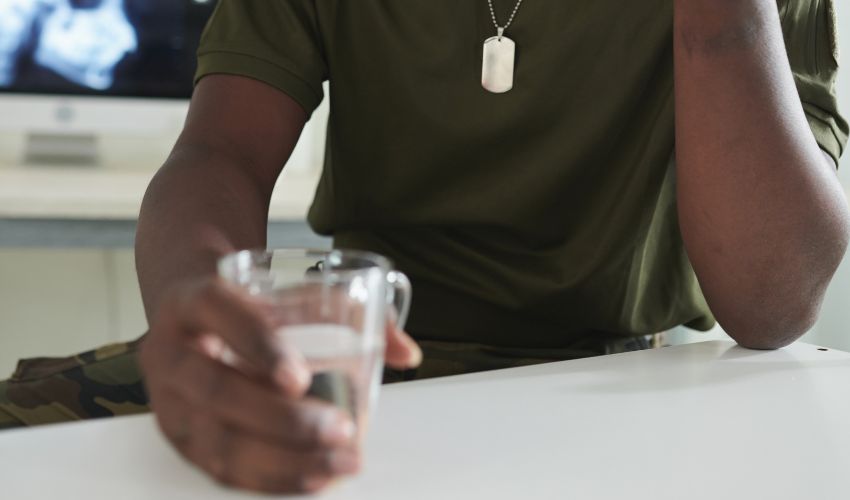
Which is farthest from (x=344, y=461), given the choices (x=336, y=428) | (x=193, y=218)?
(x=193, y=218)

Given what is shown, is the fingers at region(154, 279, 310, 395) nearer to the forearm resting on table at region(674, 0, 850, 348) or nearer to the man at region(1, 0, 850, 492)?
the man at region(1, 0, 850, 492)

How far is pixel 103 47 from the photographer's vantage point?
7.67 ft

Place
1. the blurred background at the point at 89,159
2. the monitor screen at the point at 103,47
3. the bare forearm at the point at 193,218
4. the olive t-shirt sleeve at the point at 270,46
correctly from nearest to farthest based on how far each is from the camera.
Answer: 1. the bare forearm at the point at 193,218
2. the olive t-shirt sleeve at the point at 270,46
3. the blurred background at the point at 89,159
4. the monitor screen at the point at 103,47

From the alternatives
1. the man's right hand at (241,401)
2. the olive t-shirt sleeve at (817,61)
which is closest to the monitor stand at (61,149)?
the olive t-shirt sleeve at (817,61)

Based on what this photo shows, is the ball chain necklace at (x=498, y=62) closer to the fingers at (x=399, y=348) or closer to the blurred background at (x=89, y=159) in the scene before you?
the fingers at (x=399, y=348)

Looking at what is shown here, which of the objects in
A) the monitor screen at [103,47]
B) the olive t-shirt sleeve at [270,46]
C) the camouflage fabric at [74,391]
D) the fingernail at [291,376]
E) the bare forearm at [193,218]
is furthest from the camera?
the monitor screen at [103,47]

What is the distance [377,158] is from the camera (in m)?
1.08

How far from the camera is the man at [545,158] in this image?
837 millimetres

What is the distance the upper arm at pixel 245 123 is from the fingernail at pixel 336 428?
0.55m

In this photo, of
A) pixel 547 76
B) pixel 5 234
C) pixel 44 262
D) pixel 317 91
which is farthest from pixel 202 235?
pixel 44 262

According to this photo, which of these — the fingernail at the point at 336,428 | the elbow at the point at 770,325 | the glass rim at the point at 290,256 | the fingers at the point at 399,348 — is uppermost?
the glass rim at the point at 290,256

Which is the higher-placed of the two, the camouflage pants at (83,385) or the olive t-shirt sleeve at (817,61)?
the olive t-shirt sleeve at (817,61)

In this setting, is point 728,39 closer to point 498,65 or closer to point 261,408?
point 498,65

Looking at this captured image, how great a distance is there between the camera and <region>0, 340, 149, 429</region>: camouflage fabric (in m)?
0.88
